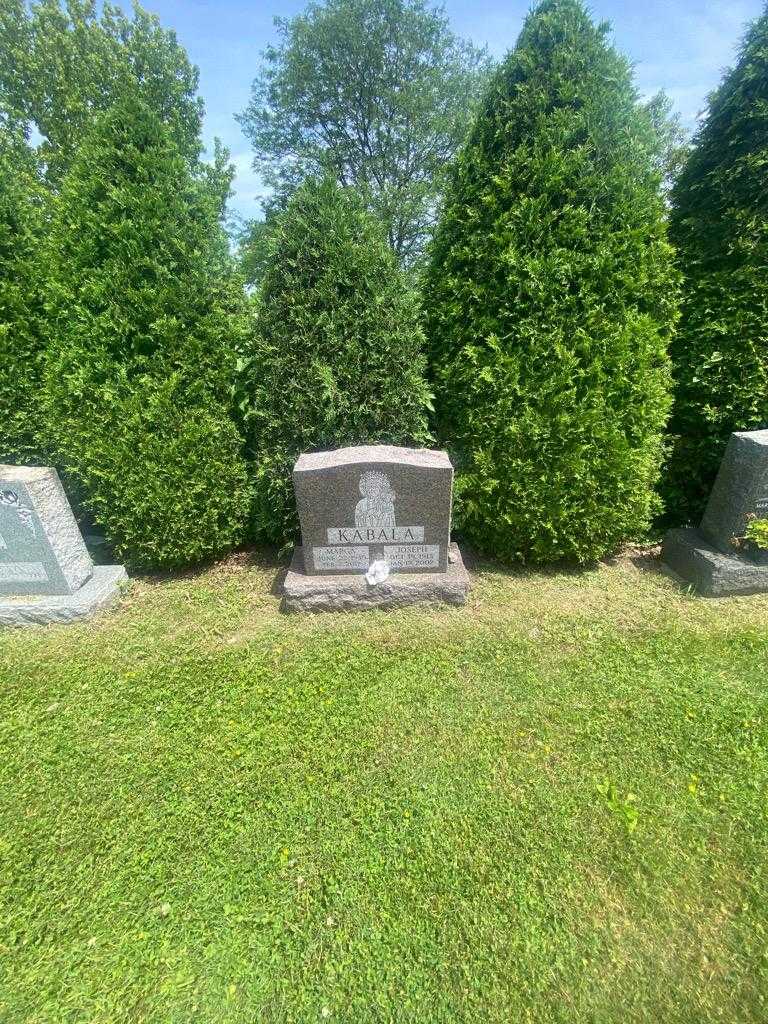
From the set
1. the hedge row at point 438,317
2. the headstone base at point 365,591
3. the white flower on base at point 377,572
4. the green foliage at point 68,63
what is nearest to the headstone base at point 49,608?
the hedge row at point 438,317

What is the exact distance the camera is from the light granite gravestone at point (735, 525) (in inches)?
144

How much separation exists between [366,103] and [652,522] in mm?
21628

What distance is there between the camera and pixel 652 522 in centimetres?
467

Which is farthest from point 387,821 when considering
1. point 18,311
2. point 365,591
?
point 18,311

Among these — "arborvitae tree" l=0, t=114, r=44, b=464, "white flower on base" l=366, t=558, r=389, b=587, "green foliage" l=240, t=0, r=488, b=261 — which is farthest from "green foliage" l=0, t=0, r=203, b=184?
"white flower on base" l=366, t=558, r=389, b=587

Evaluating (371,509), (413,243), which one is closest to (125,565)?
(371,509)

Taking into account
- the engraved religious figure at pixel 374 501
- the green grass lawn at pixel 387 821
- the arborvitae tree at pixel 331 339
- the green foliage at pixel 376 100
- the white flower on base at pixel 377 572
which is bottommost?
the green grass lawn at pixel 387 821

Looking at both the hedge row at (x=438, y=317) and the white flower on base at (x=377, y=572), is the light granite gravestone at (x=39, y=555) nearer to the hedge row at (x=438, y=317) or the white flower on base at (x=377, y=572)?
the hedge row at (x=438, y=317)

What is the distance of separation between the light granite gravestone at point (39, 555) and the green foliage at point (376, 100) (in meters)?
16.7

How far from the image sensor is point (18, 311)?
391cm

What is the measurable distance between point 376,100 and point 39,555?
876 inches

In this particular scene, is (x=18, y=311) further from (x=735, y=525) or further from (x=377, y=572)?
(x=735, y=525)

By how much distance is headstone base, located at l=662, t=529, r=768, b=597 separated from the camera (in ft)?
12.3

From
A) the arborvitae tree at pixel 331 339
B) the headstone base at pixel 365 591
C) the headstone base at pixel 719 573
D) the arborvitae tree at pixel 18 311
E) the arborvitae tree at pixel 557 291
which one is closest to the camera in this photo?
the arborvitae tree at pixel 557 291
